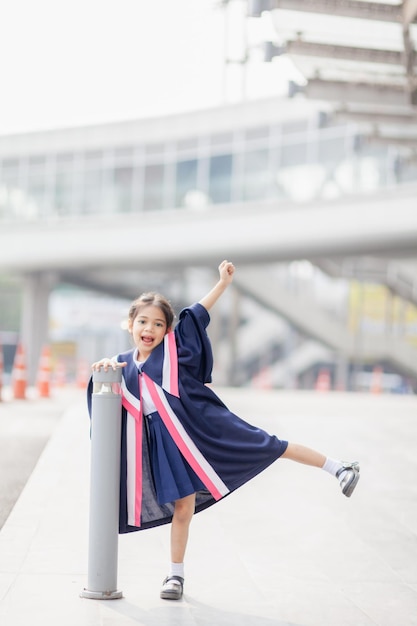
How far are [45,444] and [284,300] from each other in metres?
26.3

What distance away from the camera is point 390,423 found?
1344cm

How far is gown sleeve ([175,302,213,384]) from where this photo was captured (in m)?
4.78

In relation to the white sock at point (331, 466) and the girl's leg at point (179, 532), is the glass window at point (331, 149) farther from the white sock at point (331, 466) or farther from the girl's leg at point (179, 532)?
the girl's leg at point (179, 532)

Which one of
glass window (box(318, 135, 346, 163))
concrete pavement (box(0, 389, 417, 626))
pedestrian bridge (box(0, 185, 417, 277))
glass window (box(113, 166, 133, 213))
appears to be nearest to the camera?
concrete pavement (box(0, 389, 417, 626))

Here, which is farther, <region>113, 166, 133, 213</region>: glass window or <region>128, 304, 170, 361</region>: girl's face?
<region>113, 166, 133, 213</region>: glass window

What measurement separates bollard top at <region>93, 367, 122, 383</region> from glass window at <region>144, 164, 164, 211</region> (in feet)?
96.0

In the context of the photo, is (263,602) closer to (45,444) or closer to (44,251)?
(45,444)

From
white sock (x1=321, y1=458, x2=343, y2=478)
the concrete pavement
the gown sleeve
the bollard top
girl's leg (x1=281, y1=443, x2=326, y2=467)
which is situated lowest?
the concrete pavement

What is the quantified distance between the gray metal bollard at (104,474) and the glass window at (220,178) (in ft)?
89.0

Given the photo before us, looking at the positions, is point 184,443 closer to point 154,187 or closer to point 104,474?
point 104,474

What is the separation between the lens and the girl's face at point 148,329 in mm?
4832

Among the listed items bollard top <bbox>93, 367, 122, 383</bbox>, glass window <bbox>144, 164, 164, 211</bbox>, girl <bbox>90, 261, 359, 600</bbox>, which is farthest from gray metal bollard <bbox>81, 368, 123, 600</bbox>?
glass window <bbox>144, 164, 164, 211</bbox>

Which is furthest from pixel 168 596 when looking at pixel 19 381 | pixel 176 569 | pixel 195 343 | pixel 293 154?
pixel 293 154

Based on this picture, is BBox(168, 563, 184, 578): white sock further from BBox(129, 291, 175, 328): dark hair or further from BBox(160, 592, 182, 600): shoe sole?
BBox(129, 291, 175, 328): dark hair
